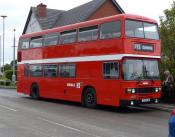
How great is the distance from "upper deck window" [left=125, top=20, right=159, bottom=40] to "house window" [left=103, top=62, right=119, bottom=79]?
4.59ft

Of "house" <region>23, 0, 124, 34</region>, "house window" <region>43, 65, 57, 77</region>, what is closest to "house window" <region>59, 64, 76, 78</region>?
"house window" <region>43, 65, 57, 77</region>

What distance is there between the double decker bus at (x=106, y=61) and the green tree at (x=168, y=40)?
1.97 m

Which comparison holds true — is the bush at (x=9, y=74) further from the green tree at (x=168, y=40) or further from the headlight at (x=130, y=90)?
the headlight at (x=130, y=90)

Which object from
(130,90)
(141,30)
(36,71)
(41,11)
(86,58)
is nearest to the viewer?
(130,90)

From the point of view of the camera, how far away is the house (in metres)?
50.7

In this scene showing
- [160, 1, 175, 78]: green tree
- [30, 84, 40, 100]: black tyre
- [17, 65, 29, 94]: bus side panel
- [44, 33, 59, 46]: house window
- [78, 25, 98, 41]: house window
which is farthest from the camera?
[17, 65, 29, 94]: bus side panel

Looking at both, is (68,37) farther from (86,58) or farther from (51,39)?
(86,58)

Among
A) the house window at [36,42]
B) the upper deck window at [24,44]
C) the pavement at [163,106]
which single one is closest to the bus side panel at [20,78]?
the upper deck window at [24,44]

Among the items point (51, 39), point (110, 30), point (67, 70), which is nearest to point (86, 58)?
point (67, 70)

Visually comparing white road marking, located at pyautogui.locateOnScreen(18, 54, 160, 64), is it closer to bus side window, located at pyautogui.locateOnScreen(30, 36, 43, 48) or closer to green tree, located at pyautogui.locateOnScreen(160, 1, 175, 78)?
bus side window, located at pyautogui.locateOnScreen(30, 36, 43, 48)

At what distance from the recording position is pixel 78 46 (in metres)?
21.6

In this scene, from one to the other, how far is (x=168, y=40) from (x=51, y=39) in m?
6.30

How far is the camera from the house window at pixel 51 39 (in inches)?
936

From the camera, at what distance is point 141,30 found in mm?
19266
